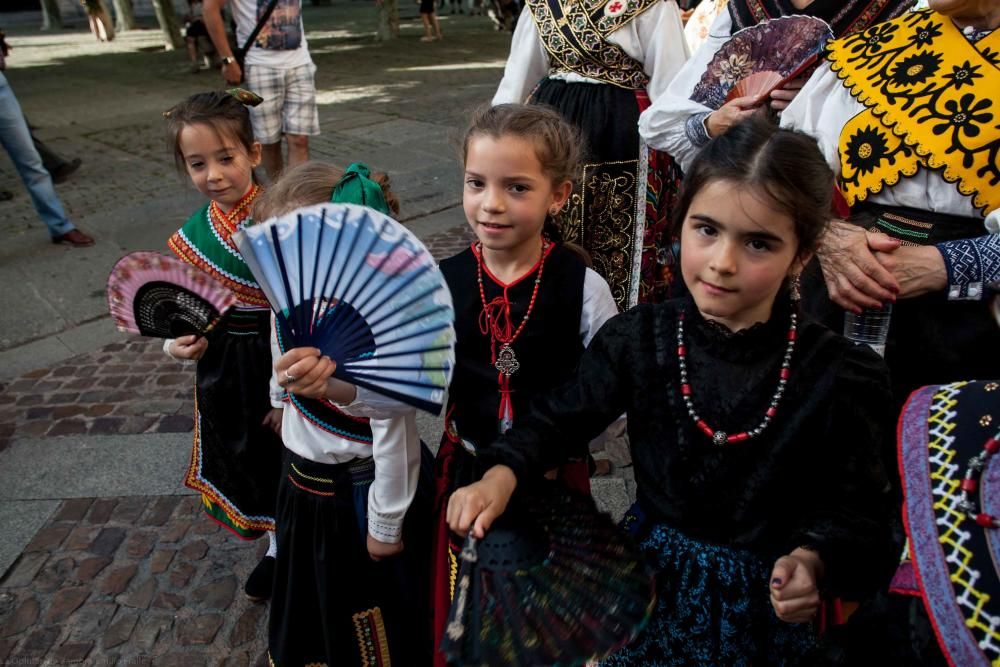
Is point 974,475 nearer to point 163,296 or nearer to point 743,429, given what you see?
point 743,429

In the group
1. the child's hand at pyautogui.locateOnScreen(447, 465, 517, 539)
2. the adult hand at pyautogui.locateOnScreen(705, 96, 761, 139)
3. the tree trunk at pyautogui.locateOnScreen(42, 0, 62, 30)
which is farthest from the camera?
the tree trunk at pyautogui.locateOnScreen(42, 0, 62, 30)

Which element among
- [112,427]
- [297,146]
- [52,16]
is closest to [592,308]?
[112,427]

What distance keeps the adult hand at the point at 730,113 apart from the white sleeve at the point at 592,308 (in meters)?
0.55

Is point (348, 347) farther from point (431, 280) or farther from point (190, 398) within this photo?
point (190, 398)

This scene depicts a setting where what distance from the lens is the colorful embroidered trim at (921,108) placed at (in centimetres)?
150

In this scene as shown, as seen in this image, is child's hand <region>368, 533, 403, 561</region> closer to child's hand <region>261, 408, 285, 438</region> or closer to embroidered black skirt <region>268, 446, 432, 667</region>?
embroidered black skirt <region>268, 446, 432, 667</region>

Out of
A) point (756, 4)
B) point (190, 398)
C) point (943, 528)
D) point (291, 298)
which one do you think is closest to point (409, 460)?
point (291, 298)

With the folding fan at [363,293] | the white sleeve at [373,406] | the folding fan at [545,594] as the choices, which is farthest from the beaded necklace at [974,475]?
the white sleeve at [373,406]

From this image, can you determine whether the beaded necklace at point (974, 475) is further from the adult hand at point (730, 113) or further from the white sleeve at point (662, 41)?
the white sleeve at point (662, 41)

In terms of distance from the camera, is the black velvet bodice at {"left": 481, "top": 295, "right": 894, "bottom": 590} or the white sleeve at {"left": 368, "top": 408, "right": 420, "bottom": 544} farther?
the white sleeve at {"left": 368, "top": 408, "right": 420, "bottom": 544}

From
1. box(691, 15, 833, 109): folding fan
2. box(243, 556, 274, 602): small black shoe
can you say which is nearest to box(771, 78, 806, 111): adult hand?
box(691, 15, 833, 109): folding fan

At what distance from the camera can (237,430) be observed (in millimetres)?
2322

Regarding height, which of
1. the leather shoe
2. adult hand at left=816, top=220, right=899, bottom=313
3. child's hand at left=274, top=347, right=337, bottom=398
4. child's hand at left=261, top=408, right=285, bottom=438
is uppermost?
adult hand at left=816, top=220, right=899, bottom=313

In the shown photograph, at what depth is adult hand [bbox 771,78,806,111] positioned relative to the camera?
1944 millimetres
